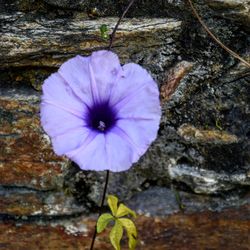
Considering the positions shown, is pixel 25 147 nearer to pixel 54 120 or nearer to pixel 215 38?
pixel 54 120

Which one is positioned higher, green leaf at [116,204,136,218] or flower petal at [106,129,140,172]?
flower petal at [106,129,140,172]

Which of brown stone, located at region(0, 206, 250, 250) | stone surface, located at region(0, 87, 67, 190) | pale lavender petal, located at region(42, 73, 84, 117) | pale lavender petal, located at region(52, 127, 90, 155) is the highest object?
pale lavender petal, located at region(42, 73, 84, 117)

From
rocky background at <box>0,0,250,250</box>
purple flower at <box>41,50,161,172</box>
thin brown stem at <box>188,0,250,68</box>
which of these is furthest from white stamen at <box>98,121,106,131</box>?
thin brown stem at <box>188,0,250,68</box>

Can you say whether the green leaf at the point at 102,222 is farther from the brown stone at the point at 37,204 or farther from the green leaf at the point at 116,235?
the brown stone at the point at 37,204

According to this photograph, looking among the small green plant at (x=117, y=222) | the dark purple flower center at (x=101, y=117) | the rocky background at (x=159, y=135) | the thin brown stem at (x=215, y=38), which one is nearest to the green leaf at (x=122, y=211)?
the small green plant at (x=117, y=222)

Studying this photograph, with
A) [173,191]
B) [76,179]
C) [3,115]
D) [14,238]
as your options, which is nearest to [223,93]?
[173,191]

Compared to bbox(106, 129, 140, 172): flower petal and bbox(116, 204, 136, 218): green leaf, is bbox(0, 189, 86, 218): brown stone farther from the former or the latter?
bbox(106, 129, 140, 172): flower petal

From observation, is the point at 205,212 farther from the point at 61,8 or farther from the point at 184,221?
the point at 61,8
